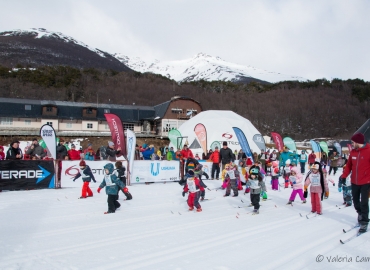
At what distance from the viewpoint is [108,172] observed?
7.88m

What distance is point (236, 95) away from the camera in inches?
3386

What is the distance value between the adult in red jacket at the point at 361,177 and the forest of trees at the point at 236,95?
6029cm

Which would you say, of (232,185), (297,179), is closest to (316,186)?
(297,179)

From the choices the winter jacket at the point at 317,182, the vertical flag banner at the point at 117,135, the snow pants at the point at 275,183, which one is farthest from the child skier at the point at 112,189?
the snow pants at the point at 275,183

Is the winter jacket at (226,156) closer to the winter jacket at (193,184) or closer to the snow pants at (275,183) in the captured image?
the snow pants at (275,183)

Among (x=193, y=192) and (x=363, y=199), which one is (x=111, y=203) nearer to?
(x=193, y=192)

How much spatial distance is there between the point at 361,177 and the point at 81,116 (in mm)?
44049

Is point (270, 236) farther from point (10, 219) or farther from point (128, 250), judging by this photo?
point (10, 219)

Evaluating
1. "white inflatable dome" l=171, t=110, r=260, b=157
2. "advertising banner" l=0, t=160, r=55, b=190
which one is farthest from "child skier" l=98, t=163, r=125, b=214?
"white inflatable dome" l=171, t=110, r=260, b=157

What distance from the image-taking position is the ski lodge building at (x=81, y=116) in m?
41.2

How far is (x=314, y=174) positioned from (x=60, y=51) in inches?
6011

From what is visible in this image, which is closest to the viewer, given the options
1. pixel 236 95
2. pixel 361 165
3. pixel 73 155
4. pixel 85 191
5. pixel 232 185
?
pixel 361 165

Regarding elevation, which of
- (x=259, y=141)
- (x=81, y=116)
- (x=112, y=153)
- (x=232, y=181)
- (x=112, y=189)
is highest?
(x=81, y=116)

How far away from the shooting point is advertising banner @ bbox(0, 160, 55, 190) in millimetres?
10156
